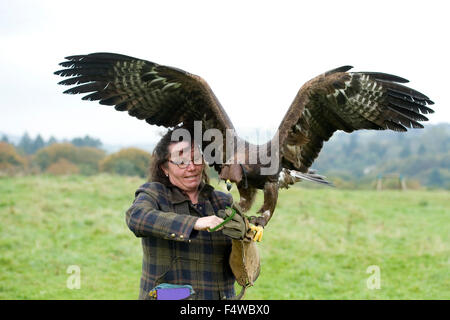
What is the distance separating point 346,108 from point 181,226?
1.85m

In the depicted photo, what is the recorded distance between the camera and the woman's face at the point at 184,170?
119 inches

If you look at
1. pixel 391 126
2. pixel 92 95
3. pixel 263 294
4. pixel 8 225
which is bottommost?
pixel 263 294

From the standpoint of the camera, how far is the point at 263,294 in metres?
7.24

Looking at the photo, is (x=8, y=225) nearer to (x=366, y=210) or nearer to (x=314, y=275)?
(x=314, y=275)

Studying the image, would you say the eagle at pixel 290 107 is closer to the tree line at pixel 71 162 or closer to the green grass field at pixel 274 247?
the green grass field at pixel 274 247

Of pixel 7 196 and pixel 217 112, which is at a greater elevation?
pixel 217 112

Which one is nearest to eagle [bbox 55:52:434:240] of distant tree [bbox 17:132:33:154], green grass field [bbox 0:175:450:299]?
green grass field [bbox 0:175:450:299]

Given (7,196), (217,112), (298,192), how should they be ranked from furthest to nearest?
(298,192) < (7,196) < (217,112)

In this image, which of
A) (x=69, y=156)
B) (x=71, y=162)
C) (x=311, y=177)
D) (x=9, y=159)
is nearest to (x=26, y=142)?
(x=69, y=156)

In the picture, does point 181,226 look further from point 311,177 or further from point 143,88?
point 311,177

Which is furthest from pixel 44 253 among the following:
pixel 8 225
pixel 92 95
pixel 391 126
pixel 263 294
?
pixel 391 126

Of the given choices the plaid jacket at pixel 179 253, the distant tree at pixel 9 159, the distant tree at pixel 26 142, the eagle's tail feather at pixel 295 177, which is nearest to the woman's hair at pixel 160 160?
the plaid jacket at pixel 179 253
